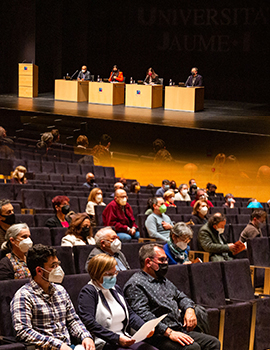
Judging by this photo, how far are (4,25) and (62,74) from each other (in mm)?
2741

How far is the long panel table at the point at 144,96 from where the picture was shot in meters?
14.6

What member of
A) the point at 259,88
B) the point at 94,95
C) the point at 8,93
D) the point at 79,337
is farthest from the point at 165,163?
the point at 79,337

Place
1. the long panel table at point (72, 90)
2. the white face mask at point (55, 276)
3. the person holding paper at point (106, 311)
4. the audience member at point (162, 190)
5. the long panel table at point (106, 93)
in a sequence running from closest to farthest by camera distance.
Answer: the white face mask at point (55, 276), the person holding paper at point (106, 311), the audience member at point (162, 190), the long panel table at point (106, 93), the long panel table at point (72, 90)

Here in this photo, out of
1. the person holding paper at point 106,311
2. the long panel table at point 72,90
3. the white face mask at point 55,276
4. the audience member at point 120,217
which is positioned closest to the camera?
the white face mask at point 55,276

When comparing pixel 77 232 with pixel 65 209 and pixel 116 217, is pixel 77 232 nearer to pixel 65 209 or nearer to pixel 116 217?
pixel 65 209

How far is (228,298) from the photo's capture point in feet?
13.0

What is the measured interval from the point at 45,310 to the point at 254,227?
3473 mm

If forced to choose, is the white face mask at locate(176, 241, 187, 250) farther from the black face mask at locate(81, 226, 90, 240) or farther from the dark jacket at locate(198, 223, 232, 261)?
the dark jacket at locate(198, 223, 232, 261)

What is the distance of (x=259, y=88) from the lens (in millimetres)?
17047

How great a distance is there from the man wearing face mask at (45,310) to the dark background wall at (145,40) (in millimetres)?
15167

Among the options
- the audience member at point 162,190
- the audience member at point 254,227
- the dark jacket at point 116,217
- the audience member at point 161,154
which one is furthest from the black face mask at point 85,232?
the audience member at point 161,154

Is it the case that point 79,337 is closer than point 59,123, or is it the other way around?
point 79,337

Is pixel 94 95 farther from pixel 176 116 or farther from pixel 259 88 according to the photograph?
→ pixel 259 88

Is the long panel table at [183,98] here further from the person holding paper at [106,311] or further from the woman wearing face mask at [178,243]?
the person holding paper at [106,311]
